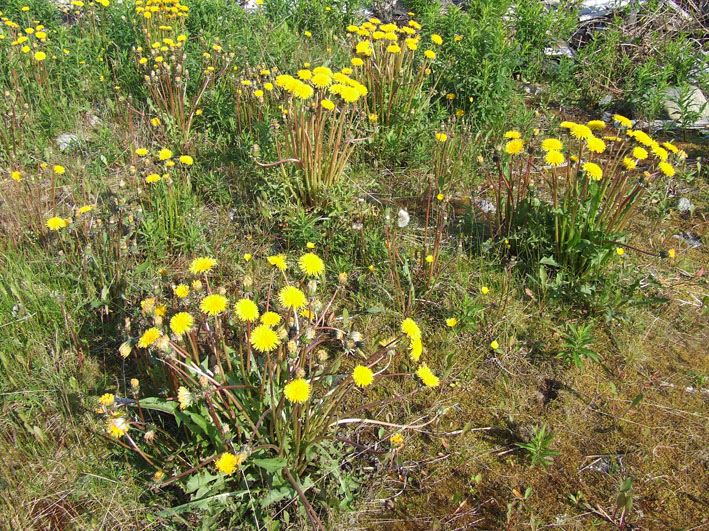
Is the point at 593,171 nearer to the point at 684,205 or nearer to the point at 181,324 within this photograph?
the point at 684,205

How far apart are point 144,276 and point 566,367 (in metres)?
2.28

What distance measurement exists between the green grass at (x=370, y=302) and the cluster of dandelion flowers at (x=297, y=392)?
39 centimetres

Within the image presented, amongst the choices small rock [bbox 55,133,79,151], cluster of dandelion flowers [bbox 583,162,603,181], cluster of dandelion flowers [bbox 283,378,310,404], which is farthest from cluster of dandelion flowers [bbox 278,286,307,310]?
small rock [bbox 55,133,79,151]

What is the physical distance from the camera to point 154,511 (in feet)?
6.04

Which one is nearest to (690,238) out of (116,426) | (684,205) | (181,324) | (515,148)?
(684,205)

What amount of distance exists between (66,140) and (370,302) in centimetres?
272

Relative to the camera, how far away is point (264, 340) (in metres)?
1.71

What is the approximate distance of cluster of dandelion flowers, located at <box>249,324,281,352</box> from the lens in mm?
1694

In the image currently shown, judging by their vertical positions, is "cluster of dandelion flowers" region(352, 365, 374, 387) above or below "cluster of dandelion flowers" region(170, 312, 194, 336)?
below

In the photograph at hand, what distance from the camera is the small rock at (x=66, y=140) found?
12.0 ft

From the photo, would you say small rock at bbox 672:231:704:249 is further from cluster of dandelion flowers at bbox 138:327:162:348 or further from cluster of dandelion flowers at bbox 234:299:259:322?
cluster of dandelion flowers at bbox 138:327:162:348

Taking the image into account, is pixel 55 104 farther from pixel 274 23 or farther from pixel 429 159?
pixel 429 159

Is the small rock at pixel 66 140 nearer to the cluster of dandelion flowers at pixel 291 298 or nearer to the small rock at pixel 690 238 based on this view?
the cluster of dandelion flowers at pixel 291 298

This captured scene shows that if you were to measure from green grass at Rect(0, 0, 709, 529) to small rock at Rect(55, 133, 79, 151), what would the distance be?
0.17ft
